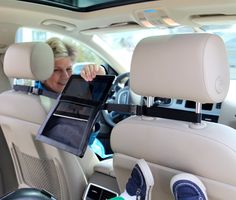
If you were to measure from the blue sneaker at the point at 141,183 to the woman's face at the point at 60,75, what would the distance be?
1.19 m

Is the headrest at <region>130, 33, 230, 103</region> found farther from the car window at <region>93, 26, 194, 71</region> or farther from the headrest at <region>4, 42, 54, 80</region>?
the car window at <region>93, 26, 194, 71</region>

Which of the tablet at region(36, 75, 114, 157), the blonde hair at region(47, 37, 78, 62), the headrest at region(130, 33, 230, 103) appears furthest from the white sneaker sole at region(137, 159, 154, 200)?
the blonde hair at region(47, 37, 78, 62)

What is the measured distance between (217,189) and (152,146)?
0.27 m

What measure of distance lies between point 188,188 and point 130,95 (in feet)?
5.16

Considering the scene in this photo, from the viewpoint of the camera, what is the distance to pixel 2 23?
2.30 metres

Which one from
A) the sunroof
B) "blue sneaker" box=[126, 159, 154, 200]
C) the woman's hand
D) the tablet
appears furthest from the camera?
the sunroof

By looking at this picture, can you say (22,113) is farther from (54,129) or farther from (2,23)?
(2,23)

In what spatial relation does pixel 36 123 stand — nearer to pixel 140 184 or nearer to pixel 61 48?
pixel 61 48

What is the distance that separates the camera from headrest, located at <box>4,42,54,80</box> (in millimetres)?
1904

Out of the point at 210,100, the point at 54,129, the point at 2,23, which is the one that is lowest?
the point at 54,129

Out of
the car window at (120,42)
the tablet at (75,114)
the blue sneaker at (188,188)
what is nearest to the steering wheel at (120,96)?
the car window at (120,42)

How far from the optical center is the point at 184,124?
1303 millimetres

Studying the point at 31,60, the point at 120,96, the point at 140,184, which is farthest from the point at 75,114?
the point at 120,96

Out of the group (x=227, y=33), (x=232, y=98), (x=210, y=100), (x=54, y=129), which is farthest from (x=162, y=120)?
(x=227, y=33)
